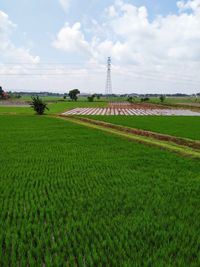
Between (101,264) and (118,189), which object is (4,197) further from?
(101,264)

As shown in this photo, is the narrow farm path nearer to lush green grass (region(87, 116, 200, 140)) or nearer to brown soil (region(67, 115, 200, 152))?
brown soil (region(67, 115, 200, 152))

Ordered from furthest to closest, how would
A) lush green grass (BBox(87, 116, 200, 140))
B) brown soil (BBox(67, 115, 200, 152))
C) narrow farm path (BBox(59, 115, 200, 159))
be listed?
1. lush green grass (BBox(87, 116, 200, 140))
2. brown soil (BBox(67, 115, 200, 152))
3. narrow farm path (BBox(59, 115, 200, 159))

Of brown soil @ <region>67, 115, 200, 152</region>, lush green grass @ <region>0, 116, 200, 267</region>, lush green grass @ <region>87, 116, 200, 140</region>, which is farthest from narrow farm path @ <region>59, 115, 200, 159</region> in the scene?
lush green grass @ <region>0, 116, 200, 267</region>

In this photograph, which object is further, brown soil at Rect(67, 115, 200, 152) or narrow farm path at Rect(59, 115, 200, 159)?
brown soil at Rect(67, 115, 200, 152)

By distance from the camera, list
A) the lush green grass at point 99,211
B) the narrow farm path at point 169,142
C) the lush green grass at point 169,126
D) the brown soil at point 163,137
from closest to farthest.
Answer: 1. the lush green grass at point 99,211
2. the narrow farm path at point 169,142
3. the brown soil at point 163,137
4. the lush green grass at point 169,126

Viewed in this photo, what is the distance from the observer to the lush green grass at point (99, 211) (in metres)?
4.32

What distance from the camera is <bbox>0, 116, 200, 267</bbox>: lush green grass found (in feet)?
14.2

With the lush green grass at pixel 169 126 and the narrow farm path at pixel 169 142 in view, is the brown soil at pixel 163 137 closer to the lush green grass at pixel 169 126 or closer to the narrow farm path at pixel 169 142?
the narrow farm path at pixel 169 142

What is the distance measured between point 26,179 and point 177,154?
720 centimetres

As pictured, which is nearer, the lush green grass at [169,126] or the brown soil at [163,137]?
the brown soil at [163,137]

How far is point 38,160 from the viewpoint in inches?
440

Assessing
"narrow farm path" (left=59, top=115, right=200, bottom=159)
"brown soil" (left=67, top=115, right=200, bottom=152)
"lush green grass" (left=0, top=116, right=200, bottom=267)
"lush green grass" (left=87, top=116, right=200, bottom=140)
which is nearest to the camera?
"lush green grass" (left=0, top=116, right=200, bottom=267)

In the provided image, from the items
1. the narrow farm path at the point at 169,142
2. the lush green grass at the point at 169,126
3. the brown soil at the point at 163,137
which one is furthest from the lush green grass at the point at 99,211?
the lush green grass at the point at 169,126

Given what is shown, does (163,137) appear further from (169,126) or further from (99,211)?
(99,211)
